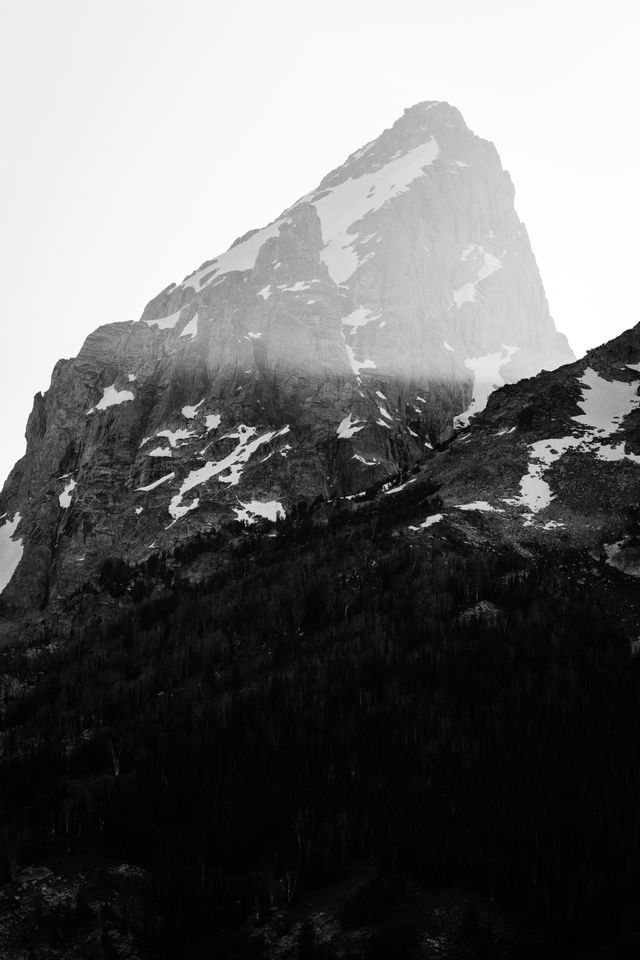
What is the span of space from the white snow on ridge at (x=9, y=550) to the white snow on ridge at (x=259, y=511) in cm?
5276

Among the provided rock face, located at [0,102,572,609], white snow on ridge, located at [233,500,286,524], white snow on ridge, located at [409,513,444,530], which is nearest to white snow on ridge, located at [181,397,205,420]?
rock face, located at [0,102,572,609]

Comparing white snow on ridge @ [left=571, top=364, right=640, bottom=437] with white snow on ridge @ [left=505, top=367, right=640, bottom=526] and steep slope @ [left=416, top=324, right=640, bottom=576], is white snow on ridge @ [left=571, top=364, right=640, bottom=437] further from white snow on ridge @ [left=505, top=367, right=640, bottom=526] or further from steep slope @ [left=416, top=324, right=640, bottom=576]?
steep slope @ [left=416, top=324, right=640, bottom=576]

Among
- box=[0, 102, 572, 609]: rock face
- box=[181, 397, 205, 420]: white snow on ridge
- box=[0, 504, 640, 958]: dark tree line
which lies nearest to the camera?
box=[0, 504, 640, 958]: dark tree line

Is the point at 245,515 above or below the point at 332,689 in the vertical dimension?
above

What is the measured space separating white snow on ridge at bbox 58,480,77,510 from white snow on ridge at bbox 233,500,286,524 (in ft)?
157

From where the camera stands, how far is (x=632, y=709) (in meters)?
46.3

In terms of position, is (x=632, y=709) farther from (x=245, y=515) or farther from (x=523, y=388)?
(x=245, y=515)

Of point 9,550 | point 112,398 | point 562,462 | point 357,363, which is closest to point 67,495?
point 9,550

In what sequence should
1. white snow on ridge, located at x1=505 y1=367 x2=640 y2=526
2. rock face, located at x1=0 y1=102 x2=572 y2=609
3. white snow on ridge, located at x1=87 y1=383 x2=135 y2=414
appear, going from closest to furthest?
white snow on ridge, located at x1=505 y1=367 x2=640 y2=526
rock face, located at x1=0 y1=102 x2=572 y2=609
white snow on ridge, located at x1=87 y1=383 x2=135 y2=414

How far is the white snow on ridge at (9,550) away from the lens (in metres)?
152

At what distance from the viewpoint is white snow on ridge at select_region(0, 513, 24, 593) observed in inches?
5969

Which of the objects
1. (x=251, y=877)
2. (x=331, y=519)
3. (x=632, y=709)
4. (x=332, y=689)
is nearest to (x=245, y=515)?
(x=331, y=519)

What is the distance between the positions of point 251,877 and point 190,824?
5.54 metres

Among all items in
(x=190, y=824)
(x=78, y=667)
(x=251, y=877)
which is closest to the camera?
(x=251, y=877)
